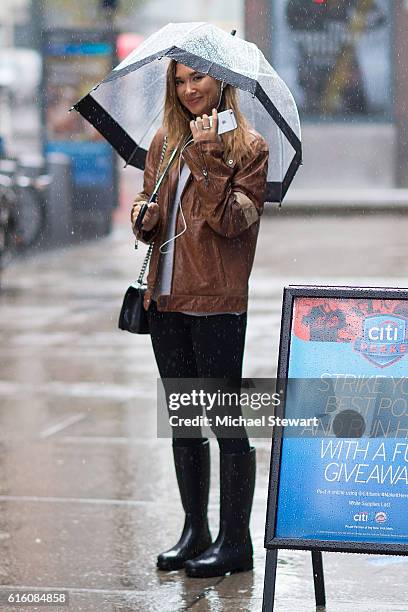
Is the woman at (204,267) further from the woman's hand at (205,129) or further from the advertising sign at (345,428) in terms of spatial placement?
the advertising sign at (345,428)

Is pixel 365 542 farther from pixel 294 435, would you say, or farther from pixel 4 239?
pixel 4 239

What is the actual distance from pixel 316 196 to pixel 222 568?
21.5m

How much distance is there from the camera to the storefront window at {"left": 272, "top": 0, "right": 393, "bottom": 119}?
28.7 metres

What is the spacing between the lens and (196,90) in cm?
487

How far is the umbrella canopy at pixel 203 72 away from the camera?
4.70 m

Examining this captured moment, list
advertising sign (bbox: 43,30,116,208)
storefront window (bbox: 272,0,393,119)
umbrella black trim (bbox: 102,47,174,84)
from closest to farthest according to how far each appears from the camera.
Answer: umbrella black trim (bbox: 102,47,174,84)
advertising sign (bbox: 43,30,116,208)
storefront window (bbox: 272,0,393,119)

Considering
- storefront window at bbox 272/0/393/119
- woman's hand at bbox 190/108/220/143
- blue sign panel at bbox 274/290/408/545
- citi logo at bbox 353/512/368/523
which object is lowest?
citi logo at bbox 353/512/368/523

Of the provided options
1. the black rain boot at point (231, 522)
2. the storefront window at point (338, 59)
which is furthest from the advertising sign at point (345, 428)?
the storefront window at point (338, 59)

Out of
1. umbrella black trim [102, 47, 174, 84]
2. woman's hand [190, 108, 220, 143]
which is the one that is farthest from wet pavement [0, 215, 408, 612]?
umbrella black trim [102, 47, 174, 84]

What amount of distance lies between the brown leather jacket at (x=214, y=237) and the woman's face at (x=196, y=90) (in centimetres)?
21

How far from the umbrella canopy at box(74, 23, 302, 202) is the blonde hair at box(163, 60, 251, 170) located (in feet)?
0.37

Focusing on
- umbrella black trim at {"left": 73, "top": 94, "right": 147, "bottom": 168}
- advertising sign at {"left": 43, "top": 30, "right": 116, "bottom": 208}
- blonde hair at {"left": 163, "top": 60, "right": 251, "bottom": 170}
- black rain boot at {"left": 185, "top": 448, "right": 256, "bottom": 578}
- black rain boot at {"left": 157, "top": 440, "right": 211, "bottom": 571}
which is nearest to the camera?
blonde hair at {"left": 163, "top": 60, "right": 251, "bottom": 170}

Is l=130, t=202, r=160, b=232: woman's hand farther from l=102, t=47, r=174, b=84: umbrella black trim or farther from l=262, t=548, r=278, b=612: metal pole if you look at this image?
l=262, t=548, r=278, b=612: metal pole

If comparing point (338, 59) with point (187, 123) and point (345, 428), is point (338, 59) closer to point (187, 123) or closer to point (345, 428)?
point (187, 123)
